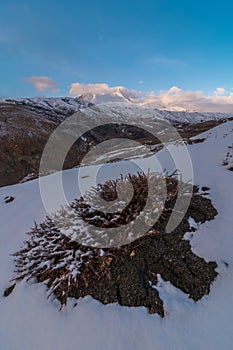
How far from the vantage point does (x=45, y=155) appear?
24.3m

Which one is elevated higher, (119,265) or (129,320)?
(119,265)

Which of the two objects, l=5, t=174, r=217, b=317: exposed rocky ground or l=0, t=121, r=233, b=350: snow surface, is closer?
l=0, t=121, r=233, b=350: snow surface

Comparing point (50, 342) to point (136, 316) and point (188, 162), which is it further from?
point (188, 162)

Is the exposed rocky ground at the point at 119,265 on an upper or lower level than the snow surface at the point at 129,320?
upper

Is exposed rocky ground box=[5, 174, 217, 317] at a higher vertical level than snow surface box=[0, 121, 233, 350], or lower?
higher

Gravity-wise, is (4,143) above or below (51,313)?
above

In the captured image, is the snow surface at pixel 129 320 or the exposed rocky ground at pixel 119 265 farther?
the exposed rocky ground at pixel 119 265

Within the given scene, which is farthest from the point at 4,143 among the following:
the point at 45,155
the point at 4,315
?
the point at 4,315

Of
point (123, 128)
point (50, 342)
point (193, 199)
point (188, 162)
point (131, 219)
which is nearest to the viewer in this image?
point (50, 342)

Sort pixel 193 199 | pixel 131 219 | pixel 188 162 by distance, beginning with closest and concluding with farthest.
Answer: pixel 131 219 < pixel 193 199 < pixel 188 162

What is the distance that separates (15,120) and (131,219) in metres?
33.4

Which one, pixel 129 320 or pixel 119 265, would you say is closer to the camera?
pixel 129 320

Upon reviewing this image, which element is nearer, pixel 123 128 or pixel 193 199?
pixel 193 199

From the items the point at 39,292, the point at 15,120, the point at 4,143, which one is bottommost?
the point at 39,292
